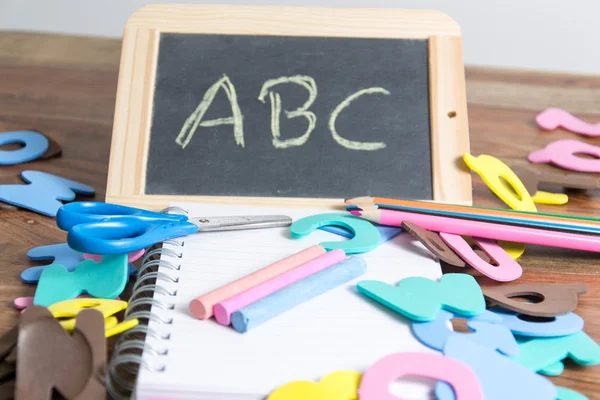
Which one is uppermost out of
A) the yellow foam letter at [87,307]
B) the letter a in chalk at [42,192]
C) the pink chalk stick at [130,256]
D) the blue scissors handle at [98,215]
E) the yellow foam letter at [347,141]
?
the yellow foam letter at [347,141]

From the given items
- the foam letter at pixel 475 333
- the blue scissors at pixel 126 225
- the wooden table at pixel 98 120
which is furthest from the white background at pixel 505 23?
the foam letter at pixel 475 333

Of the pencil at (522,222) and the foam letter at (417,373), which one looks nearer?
the foam letter at (417,373)

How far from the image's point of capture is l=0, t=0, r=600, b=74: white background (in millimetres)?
1468

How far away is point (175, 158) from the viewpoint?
85 cm

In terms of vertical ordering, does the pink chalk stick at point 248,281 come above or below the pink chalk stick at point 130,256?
below

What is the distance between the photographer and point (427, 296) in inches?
25.8

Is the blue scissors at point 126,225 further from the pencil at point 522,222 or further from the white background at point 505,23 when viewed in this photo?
the white background at point 505,23

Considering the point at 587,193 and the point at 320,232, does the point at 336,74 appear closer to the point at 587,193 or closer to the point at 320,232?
the point at 320,232

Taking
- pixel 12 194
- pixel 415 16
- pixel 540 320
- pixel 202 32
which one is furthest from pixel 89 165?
pixel 540 320

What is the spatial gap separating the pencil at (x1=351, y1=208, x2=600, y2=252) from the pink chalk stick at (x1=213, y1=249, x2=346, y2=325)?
0.09m

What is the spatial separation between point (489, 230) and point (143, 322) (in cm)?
35

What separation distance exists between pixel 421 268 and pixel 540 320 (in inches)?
4.6

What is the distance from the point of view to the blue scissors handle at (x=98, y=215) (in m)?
0.68

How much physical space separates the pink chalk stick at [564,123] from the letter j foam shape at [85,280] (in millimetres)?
678
